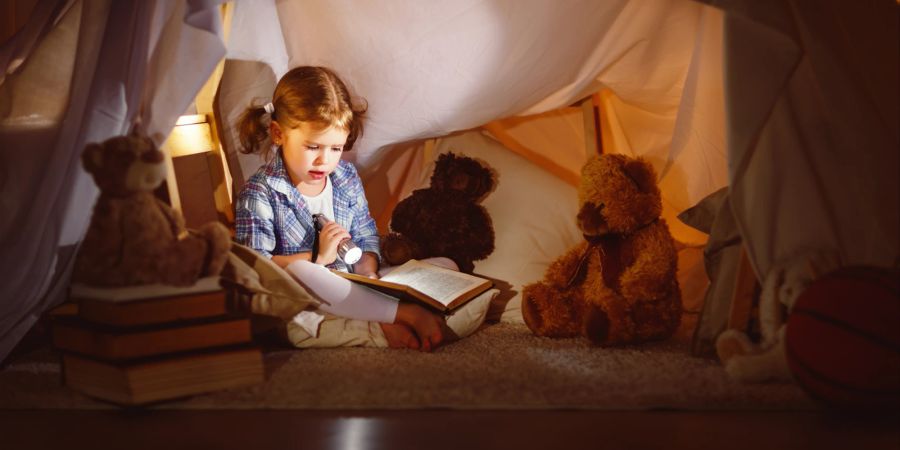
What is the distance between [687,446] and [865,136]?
0.70 meters

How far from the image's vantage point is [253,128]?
2.03 m

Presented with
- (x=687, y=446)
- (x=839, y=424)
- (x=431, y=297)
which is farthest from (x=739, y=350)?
(x=431, y=297)

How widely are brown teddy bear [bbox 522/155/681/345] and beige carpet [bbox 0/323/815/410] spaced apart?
6 cm

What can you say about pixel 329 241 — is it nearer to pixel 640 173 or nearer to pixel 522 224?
pixel 522 224

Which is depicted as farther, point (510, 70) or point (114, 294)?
point (510, 70)

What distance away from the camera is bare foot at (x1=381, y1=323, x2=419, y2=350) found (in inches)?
68.7

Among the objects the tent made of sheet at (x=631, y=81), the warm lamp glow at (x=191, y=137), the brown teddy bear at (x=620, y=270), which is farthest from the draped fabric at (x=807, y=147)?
the warm lamp glow at (x=191, y=137)

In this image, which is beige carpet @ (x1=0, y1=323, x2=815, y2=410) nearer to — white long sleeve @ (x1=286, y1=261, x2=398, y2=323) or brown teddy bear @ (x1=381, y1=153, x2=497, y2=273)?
white long sleeve @ (x1=286, y1=261, x2=398, y2=323)

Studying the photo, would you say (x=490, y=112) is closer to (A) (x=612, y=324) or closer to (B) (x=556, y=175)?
(B) (x=556, y=175)

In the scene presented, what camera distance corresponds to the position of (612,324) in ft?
5.59

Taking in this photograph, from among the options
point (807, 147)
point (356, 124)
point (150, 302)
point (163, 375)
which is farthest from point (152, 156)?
point (807, 147)

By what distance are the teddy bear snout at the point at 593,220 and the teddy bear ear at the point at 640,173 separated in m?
0.09

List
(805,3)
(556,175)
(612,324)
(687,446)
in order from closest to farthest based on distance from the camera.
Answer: (687,446) < (805,3) < (612,324) < (556,175)

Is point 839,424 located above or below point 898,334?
below
